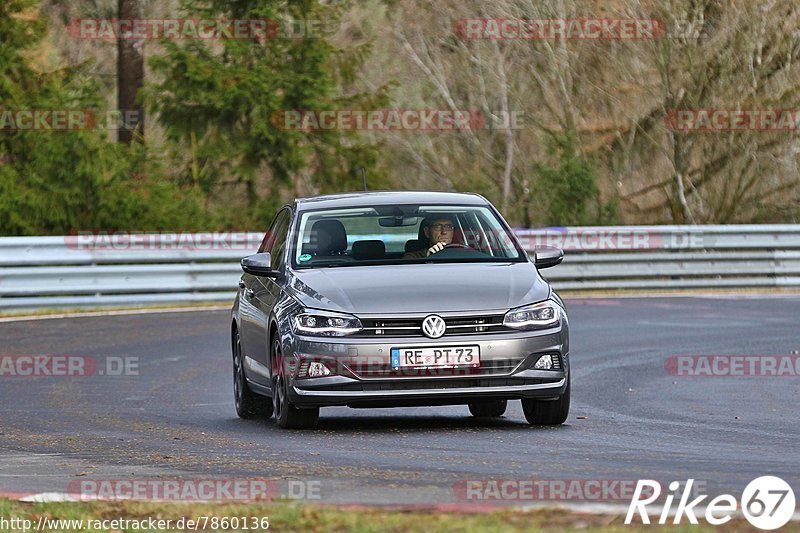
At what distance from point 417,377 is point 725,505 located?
3.59 meters

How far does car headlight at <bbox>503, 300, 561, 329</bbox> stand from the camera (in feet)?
32.8

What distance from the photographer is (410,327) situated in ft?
32.3

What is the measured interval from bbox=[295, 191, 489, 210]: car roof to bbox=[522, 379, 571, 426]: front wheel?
1631 mm

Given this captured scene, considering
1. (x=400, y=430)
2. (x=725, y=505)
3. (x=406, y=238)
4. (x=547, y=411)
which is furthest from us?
(x=406, y=238)

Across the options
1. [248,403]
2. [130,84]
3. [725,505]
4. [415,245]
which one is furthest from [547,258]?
[130,84]

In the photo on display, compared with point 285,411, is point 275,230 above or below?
above

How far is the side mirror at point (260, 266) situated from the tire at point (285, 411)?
22.5 inches

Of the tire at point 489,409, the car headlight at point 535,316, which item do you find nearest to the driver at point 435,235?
the car headlight at point 535,316

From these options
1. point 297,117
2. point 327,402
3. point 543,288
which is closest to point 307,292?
point 327,402

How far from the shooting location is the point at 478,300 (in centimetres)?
996

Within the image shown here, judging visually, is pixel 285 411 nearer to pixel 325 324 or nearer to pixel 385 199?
pixel 325 324

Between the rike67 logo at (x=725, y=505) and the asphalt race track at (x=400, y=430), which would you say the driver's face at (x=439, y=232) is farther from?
the rike67 logo at (x=725, y=505)

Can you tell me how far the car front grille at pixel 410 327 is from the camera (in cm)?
984

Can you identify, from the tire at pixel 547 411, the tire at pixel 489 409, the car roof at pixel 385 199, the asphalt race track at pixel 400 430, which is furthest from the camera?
the tire at pixel 489 409
